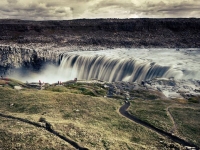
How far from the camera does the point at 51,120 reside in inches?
995

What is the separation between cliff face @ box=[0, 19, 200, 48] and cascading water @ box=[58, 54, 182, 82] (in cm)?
2364

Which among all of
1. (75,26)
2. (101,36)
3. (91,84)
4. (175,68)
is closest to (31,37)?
(75,26)

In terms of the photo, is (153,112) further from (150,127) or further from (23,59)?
(23,59)

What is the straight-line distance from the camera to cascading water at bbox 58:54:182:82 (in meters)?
48.2

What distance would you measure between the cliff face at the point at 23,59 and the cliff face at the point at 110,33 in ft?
52.8

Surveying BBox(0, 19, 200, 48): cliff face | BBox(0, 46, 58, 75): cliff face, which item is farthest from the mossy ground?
BBox(0, 19, 200, 48): cliff face

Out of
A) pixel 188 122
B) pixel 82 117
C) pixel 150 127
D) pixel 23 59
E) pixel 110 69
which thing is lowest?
pixel 23 59

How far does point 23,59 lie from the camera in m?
78.9

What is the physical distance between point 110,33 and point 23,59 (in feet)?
128

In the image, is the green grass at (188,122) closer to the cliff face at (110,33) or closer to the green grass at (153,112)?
the green grass at (153,112)

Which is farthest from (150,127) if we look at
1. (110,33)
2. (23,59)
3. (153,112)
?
(110,33)

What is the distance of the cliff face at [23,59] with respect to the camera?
7831 centimetres

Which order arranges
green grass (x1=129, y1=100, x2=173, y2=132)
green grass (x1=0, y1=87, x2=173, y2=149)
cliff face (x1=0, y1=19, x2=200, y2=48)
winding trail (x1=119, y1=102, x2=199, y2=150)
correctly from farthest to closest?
1. cliff face (x1=0, y1=19, x2=200, y2=48)
2. green grass (x1=129, y1=100, x2=173, y2=132)
3. winding trail (x1=119, y1=102, x2=199, y2=150)
4. green grass (x1=0, y1=87, x2=173, y2=149)

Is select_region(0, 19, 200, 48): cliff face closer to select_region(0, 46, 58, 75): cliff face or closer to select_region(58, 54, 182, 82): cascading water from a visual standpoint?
select_region(0, 46, 58, 75): cliff face
